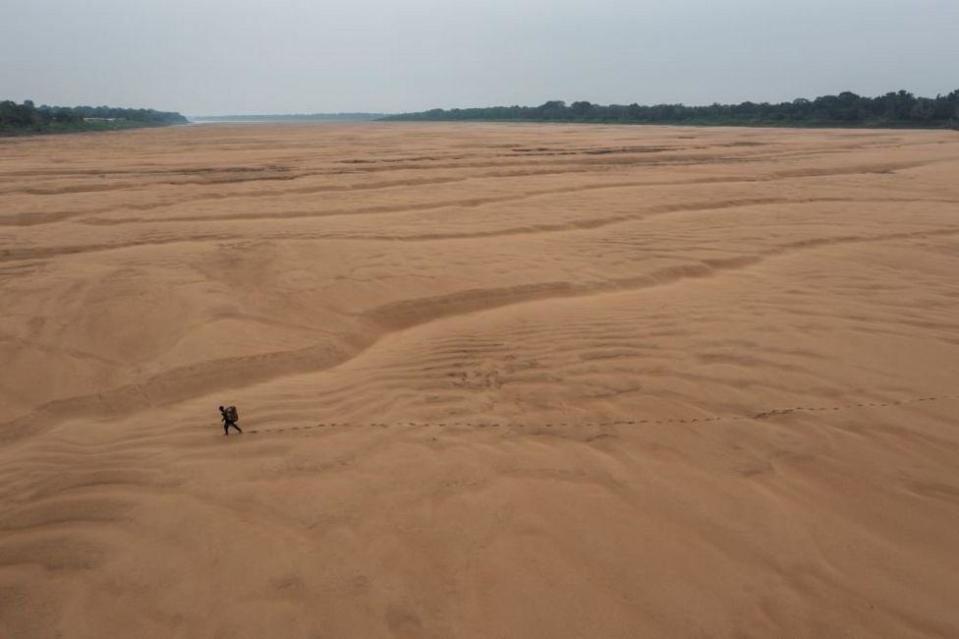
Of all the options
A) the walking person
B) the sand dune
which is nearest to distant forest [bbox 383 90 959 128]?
the sand dune

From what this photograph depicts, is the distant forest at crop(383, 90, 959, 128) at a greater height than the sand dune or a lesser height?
greater

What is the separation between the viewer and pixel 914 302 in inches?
209

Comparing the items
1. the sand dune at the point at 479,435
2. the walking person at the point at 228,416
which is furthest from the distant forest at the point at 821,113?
the walking person at the point at 228,416

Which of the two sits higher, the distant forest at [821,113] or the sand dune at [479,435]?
the distant forest at [821,113]

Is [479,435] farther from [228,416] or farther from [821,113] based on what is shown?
[821,113]

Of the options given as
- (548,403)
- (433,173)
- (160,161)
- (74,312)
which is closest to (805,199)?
(433,173)

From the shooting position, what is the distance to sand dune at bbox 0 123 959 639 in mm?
2309

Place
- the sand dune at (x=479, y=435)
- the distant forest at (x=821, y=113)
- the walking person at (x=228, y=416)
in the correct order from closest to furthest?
the sand dune at (x=479, y=435) → the walking person at (x=228, y=416) → the distant forest at (x=821, y=113)

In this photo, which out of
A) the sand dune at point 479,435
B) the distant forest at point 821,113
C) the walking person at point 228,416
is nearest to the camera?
the sand dune at point 479,435

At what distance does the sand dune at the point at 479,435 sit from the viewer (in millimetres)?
2309

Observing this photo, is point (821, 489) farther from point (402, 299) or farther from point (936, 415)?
point (402, 299)

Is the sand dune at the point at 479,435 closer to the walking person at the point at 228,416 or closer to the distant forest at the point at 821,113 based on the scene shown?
the walking person at the point at 228,416

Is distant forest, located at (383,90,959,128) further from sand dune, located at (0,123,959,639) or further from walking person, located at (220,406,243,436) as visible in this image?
walking person, located at (220,406,243,436)

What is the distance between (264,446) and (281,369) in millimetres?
1242
